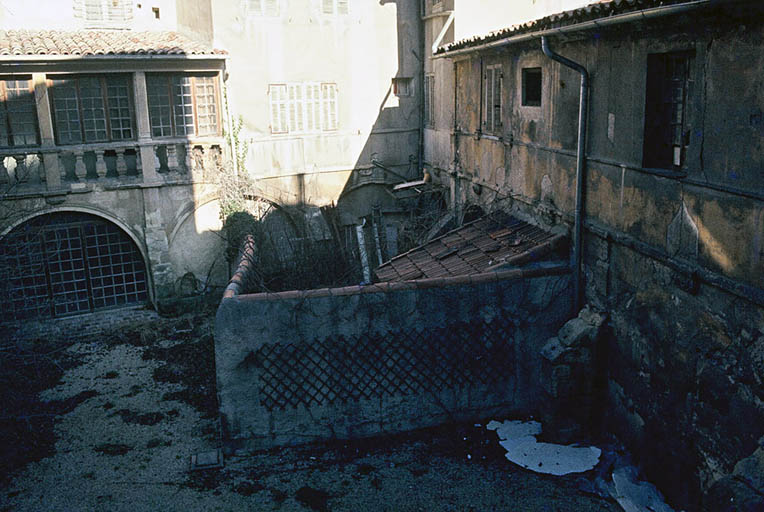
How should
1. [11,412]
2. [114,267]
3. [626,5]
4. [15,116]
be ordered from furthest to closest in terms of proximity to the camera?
[114,267], [15,116], [11,412], [626,5]

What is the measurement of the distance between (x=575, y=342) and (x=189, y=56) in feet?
36.9

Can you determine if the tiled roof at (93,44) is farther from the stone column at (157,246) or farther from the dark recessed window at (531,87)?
the dark recessed window at (531,87)

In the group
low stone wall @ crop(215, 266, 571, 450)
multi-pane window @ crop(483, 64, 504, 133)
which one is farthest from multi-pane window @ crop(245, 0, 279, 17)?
low stone wall @ crop(215, 266, 571, 450)

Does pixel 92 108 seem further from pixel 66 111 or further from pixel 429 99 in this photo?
pixel 429 99

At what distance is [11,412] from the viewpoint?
38.4 ft

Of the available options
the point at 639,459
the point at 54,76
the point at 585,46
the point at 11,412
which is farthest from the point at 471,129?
the point at 11,412

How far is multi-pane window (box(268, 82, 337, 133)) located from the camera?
61.2 feet

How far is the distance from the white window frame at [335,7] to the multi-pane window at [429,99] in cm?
290

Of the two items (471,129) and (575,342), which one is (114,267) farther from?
(575,342)

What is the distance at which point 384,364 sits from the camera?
34.0ft

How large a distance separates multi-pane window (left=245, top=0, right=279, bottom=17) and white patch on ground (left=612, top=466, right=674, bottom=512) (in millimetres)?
14141

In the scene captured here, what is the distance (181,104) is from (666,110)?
1192 cm

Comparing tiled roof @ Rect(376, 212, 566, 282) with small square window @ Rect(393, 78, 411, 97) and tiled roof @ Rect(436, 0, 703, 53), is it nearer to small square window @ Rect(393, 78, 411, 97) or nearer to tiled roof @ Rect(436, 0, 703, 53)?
tiled roof @ Rect(436, 0, 703, 53)

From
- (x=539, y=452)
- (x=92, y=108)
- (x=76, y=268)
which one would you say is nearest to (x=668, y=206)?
(x=539, y=452)
